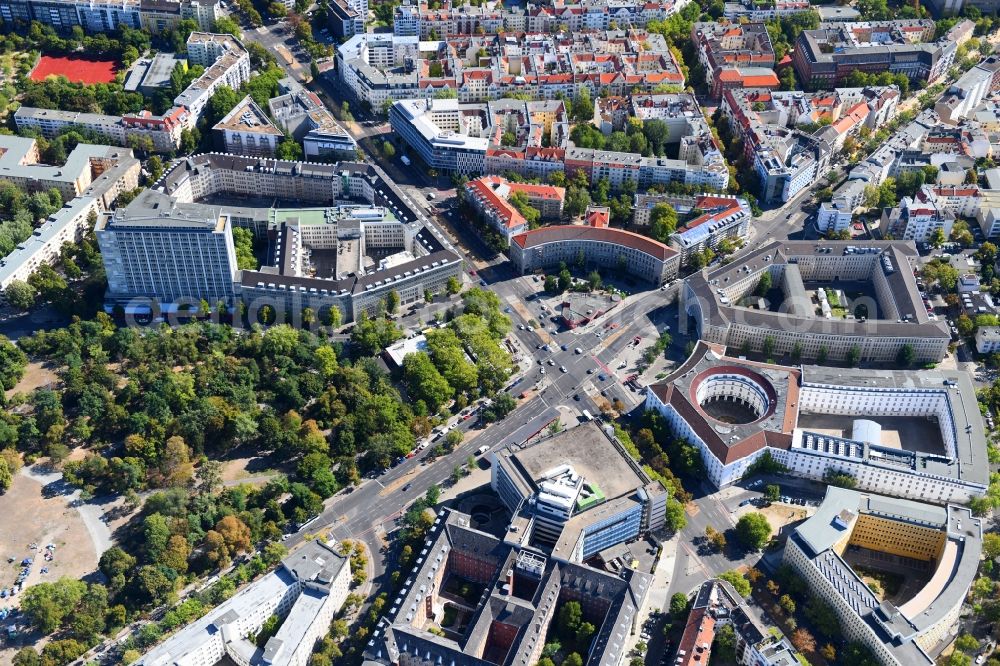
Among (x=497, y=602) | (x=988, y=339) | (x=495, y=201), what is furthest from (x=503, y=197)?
(x=497, y=602)

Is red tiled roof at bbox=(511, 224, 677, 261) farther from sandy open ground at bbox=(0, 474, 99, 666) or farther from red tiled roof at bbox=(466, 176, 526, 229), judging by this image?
sandy open ground at bbox=(0, 474, 99, 666)

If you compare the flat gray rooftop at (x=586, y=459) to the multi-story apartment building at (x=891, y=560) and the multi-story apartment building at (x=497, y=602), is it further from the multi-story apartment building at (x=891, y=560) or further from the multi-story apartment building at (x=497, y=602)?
the multi-story apartment building at (x=891, y=560)

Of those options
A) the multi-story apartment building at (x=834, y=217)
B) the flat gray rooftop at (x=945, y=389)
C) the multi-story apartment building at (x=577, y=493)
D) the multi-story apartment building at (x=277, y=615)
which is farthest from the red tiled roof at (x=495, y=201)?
the multi-story apartment building at (x=277, y=615)

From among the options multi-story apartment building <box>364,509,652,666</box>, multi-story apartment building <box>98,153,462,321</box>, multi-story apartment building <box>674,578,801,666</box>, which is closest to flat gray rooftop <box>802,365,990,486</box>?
multi-story apartment building <box>674,578,801,666</box>

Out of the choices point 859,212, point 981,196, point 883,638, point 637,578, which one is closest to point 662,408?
point 637,578

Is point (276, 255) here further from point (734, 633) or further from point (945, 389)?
point (945, 389)

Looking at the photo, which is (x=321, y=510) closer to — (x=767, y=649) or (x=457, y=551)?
(x=457, y=551)

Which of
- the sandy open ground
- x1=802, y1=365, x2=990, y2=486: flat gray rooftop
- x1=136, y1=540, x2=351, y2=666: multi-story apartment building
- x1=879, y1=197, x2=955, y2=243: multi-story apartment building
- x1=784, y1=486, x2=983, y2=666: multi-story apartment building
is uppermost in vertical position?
x1=879, y1=197, x2=955, y2=243: multi-story apartment building
